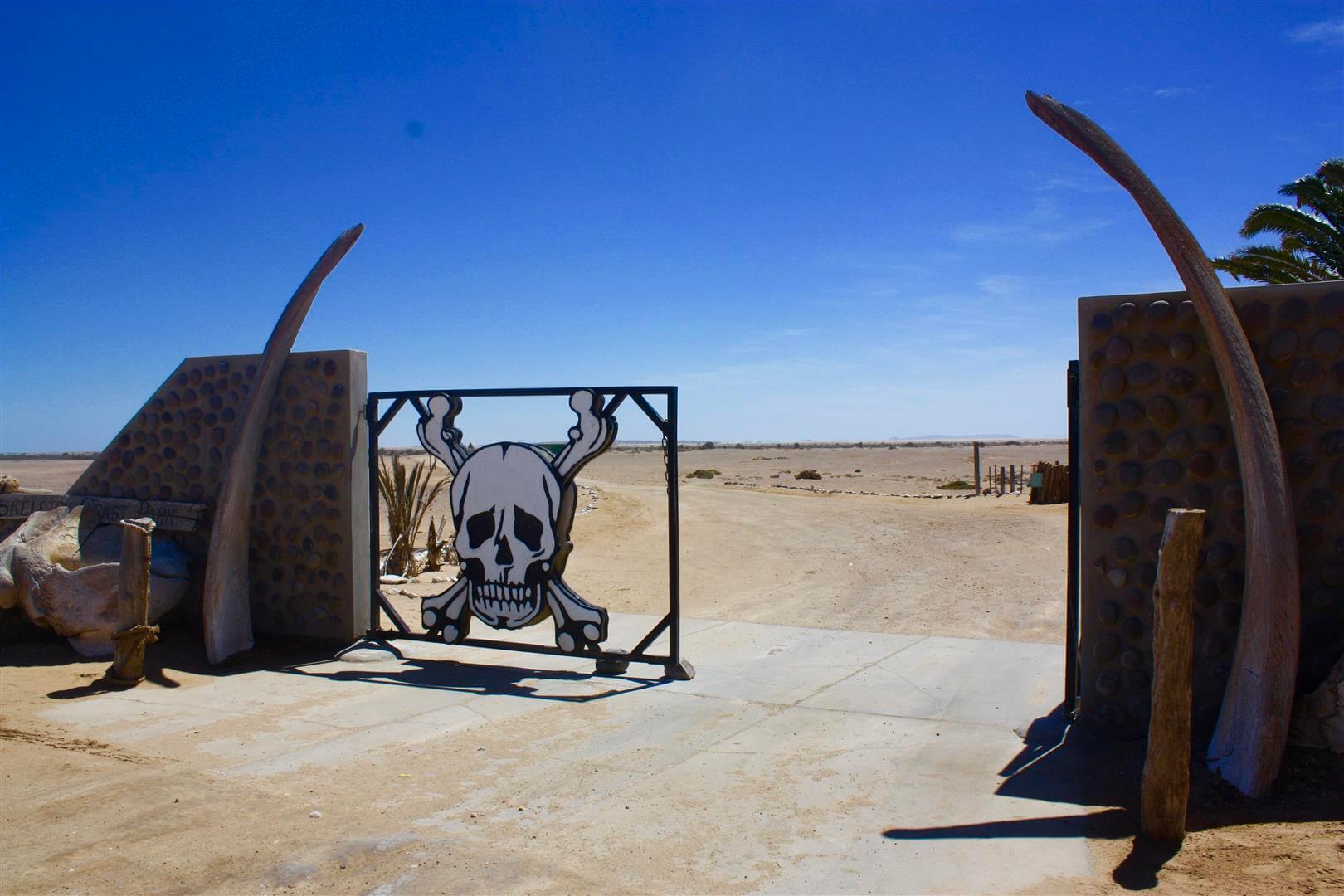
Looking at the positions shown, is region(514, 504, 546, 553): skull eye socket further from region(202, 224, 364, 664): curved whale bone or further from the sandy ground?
the sandy ground

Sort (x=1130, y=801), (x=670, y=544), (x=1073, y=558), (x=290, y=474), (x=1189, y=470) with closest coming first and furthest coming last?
(x=1130, y=801) < (x=1189, y=470) < (x=1073, y=558) < (x=670, y=544) < (x=290, y=474)

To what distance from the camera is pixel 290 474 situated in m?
10.1

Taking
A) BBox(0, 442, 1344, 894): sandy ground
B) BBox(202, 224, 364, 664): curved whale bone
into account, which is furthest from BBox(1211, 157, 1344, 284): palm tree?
BBox(202, 224, 364, 664): curved whale bone

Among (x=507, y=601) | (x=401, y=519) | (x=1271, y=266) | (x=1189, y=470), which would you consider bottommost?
(x=507, y=601)

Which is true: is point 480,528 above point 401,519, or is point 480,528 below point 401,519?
above

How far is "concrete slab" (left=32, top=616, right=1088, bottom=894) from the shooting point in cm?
461

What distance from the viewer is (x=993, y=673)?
8375 mm

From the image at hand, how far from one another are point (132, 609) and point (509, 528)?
3.35 m

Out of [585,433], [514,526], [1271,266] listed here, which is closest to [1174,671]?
[585,433]

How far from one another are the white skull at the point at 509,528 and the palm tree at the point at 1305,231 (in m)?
13.2

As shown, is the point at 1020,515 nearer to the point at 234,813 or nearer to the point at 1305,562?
the point at 1305,562

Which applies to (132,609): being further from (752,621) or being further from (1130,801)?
(1130,801)

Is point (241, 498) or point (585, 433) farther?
point (241, 498)

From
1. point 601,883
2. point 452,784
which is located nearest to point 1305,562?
point 601,883
